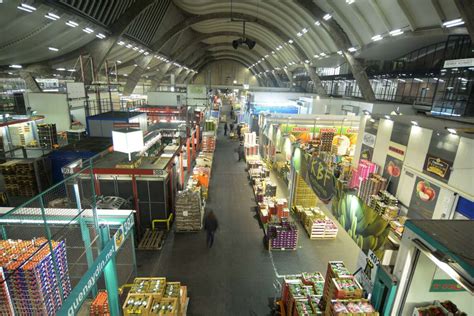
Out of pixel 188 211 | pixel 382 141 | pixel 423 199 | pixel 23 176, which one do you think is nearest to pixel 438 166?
pixel 423 199

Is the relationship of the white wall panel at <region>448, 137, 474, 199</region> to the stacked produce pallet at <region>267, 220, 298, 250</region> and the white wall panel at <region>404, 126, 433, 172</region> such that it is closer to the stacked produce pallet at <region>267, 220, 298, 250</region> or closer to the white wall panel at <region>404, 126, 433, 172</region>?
the white wall panel at <region>404, 126, 433, 172</region>

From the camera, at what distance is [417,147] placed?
763 cm

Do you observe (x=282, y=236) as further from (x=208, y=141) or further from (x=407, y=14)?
(x=407, y=14)

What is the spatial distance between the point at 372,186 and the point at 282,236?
12.6 feet

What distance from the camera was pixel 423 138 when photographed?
24.3 feet

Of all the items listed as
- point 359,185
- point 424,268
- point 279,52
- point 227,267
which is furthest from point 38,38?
point 279,52

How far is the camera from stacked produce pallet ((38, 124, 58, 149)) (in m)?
15.8

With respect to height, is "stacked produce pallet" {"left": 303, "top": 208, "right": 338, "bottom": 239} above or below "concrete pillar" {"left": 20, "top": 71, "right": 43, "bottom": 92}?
below

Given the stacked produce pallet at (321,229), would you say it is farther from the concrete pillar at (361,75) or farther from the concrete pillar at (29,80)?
the concrete pillar at (29,80)

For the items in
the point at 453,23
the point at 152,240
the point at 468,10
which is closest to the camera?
the point at 468,10

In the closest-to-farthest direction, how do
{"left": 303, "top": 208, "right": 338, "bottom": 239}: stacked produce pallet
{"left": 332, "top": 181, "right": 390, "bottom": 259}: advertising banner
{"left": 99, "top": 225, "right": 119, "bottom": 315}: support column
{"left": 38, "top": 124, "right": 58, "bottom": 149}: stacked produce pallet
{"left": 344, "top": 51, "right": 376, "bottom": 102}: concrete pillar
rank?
{"left": 332, "top": 181, "right": 390, "bottom": 259}: advertising banner < {"left": 99, "top": 225, "right": 119, "bottom": 315}: support column < {"left": 303, "top": 208, "right": 338, "bottom": 239}: stacked produce pallet < {"left": 38, "top": 124, "right": 58, "bottom": 149}: stacked produce pallet < {"left": 344, "top": 51, "right": 376, "bottom": 102}: concrete pillar

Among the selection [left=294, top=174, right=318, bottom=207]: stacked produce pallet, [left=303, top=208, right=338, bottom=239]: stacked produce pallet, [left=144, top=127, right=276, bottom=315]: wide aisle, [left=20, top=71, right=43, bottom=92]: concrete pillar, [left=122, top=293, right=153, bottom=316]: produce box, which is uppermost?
[left=20, top=71, right=43, bottom=92]: concrete pillar

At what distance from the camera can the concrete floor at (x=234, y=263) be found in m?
6.60

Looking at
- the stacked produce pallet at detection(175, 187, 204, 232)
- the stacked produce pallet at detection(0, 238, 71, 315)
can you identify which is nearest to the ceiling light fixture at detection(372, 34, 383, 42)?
the stacked produce pallet at detection(175, 187, 204, 232)
